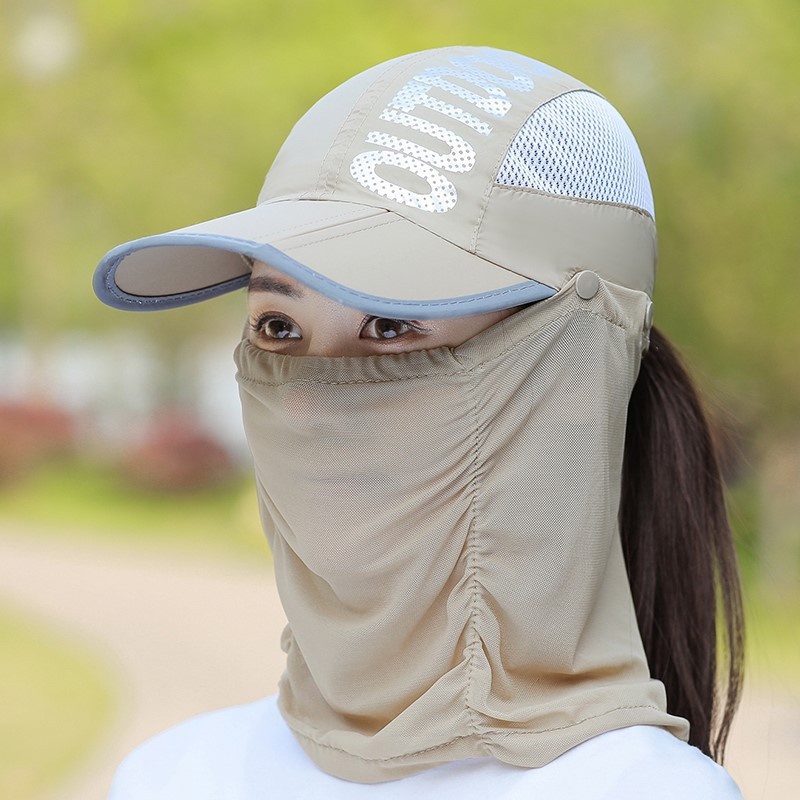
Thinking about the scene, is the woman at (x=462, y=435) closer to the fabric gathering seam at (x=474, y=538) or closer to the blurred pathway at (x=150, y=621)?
the fabric gathering seam at (x=474, y=538)

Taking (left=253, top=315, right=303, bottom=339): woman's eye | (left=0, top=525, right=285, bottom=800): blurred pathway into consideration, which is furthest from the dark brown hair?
(left=0, top=525, right=285, bottom=800): blurred pathway

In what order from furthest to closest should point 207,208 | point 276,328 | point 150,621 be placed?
1. point 207,208
2. point 150,621
3. point 276,328

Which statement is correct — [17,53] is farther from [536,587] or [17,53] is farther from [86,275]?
[536,587]

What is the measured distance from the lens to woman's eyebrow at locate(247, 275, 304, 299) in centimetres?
98

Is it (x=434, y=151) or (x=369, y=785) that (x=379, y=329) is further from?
(x=369, y=785)

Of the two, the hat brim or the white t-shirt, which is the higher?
the hat brim

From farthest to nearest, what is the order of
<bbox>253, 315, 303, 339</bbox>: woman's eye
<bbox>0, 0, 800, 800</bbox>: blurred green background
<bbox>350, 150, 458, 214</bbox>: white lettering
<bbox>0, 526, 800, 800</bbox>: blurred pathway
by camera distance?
<bbox>0, 0, 800, 800</bbox>: blurred green background < <bbox>0, 526, 800, 800</bbox>: blurred pathway < <bbox>253, 315, 303, 339</bbox>: woman's eye < <bbox>350, 150, 458, 214</bbox>: white lettering

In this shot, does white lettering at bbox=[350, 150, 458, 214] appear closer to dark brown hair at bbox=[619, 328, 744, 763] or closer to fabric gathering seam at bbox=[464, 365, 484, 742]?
fabric gathering seam at bbox=[464, 365, 484, 742]

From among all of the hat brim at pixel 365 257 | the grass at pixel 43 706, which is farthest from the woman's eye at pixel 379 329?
the grass at pixel 43 706

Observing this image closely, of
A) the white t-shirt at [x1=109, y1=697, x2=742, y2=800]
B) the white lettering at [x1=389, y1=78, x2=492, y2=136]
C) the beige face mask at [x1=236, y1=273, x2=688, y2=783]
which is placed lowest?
the white t-shirt at [x1=109, y1=697, x2=742, y2=800]

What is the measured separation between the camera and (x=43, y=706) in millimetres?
4207

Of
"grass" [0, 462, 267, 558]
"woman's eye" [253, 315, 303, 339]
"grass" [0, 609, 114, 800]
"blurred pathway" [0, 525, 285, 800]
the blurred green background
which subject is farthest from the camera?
"grass" [0, 462, 267, 558]

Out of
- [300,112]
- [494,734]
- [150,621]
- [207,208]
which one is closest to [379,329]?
[494,734]

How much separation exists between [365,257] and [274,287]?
171 mm
